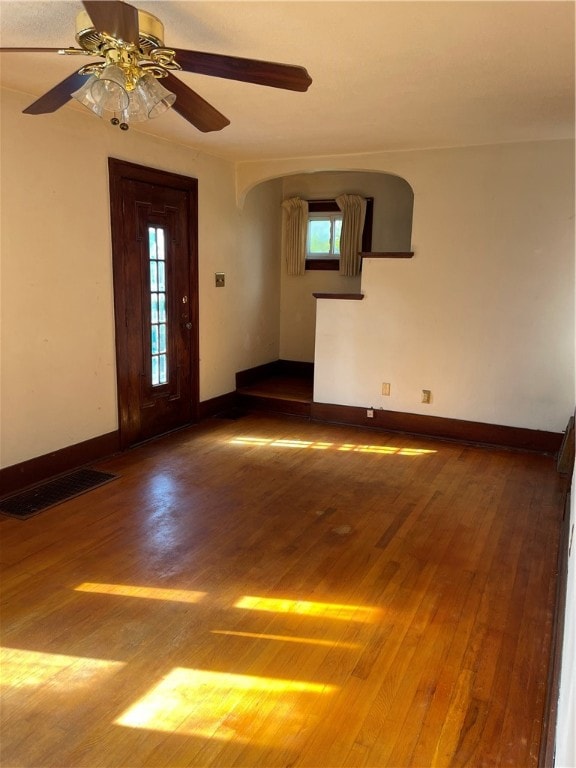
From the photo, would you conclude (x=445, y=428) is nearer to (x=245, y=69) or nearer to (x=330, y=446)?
(x=330, y=446)

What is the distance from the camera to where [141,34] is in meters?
1.95

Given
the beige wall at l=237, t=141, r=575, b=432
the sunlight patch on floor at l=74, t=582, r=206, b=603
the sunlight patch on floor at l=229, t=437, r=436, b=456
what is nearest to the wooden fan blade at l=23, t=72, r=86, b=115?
the sunlight patch on floor at l=74, t=582, r=206, b=603

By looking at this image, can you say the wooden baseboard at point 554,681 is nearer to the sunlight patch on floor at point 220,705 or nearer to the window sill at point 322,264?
the sunlight patch on floor at point 220,705

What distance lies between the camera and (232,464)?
427 cm

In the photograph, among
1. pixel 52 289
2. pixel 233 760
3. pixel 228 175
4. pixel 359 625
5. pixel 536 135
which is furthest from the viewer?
pixel 228 175

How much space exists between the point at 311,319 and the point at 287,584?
442 cm

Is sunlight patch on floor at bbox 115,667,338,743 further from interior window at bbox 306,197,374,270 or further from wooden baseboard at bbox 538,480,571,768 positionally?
interior window at bbox 306,197,374,270

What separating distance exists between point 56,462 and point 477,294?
3606 millimetres

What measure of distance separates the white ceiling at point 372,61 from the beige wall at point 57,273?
0.81 ft

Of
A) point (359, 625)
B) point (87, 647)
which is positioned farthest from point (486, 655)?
point (87, 647)

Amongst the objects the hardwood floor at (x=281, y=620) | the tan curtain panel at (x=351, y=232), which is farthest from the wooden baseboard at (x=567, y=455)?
the tan curtain panel at (x=351, y=232)

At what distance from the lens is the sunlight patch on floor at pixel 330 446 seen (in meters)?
4.64

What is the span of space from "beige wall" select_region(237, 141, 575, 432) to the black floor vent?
261cm

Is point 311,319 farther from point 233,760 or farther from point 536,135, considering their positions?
point 233,760
